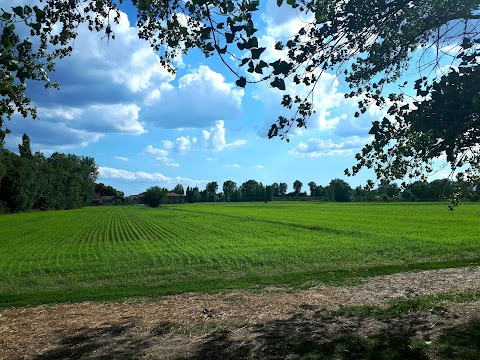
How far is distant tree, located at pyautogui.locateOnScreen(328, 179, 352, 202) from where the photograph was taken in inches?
5837

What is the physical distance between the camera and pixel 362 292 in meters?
10.1

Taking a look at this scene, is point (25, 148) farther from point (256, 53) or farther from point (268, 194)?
point (256, 53)

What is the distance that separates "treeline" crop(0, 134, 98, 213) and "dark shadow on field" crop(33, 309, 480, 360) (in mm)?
64216

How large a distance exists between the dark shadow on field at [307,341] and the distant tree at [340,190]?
144180 millimetres

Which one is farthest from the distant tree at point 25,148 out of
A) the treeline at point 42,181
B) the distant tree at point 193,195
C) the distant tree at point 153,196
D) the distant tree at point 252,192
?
the distant tree at point 252,192

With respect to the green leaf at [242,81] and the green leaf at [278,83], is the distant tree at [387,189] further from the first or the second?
the green leaf at [242,81]

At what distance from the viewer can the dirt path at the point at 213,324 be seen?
6.26 meters

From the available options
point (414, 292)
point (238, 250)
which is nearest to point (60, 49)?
point (414, 292)

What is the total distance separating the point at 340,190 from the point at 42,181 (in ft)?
320

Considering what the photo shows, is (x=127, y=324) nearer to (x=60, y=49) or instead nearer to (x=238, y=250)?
(x=60, y=49)

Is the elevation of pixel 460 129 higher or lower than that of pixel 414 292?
higher

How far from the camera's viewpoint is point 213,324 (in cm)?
748

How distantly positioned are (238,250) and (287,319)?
15754mm

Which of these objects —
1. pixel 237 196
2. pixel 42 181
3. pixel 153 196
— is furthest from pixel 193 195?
pixel 42 181
